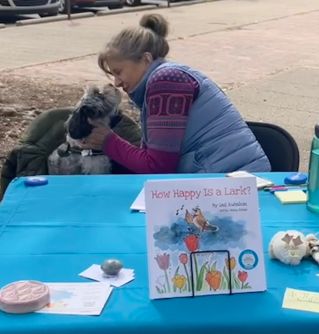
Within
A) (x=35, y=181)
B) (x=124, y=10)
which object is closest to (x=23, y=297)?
(x=35, y=181)

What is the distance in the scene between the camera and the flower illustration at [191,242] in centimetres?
205

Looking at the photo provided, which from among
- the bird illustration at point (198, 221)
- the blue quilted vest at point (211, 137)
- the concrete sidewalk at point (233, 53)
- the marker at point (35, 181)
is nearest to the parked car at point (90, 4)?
the concrete sidewalk at point (233, 53)

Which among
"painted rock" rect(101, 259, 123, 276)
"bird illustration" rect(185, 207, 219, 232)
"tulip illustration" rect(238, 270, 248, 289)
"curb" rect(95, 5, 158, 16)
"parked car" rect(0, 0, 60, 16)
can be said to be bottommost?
"curb" rect(95, 5, 158, 16)

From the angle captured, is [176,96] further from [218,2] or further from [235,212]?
[218,2]

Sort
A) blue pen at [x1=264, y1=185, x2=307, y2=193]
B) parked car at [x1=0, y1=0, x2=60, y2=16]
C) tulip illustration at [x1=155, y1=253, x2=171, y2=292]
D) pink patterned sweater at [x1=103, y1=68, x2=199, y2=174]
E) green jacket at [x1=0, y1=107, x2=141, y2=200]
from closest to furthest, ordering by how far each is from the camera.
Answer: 1. tulip illustration at [x1=155, y1=253, x2=171, y2=292]
2. blue pen at [x1=264, y1=185, x2=307, y2=193]
3. pink patterned sweater at [x1=103, y1=68, x2=199, y2=174]
4. green jacket at [x1=0, y1=107, x2=141, y2=200]
5. parked car at [x1=0, y1=0, x2=60, y2=16]

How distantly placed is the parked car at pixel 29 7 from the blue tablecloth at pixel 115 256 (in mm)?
12194

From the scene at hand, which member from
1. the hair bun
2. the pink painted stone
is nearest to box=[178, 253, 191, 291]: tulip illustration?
the pink painted stone

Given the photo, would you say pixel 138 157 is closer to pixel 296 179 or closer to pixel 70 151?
pixel 70 151

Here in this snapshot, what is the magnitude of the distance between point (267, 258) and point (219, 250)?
257 mm

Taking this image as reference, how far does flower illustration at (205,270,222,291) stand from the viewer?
6.72 feet

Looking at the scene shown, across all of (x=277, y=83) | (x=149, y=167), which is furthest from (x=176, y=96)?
(x=277, y=83)

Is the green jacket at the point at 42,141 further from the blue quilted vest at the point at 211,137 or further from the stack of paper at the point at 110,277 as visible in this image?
the stack of paper at the point at 110,277

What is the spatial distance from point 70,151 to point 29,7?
39.0ft

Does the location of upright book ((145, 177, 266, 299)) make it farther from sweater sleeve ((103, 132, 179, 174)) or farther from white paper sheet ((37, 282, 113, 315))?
sweater sleeve ((103, 132, 179, 174))
